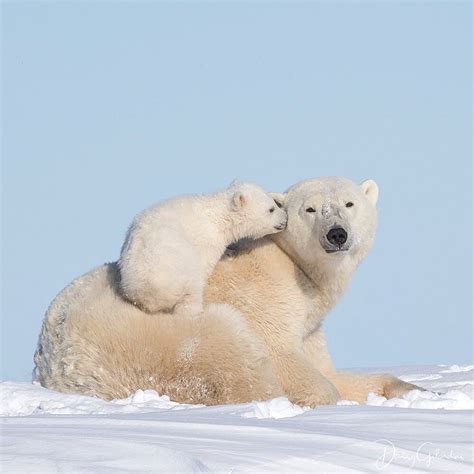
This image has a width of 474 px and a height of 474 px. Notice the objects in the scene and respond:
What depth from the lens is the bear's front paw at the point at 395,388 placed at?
6684 millimetres

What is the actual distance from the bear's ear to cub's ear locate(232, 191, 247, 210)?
0.96 m

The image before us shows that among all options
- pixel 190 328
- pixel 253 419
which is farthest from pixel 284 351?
pixel 253 419

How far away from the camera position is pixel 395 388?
678 cm

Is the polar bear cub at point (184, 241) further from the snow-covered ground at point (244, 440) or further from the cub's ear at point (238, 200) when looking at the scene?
the snow-covered ground at point (244, 440)

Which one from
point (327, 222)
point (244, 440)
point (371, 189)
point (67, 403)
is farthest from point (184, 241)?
point (244, 440)

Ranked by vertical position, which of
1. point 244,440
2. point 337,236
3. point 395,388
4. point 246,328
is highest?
point 337,236

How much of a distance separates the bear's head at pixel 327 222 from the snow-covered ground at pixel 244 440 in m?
1.85

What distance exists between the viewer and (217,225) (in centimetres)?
649

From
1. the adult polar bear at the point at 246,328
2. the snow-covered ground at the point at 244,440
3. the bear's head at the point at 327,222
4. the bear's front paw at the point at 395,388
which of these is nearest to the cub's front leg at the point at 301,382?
the adult polar bear at the point at 246,328

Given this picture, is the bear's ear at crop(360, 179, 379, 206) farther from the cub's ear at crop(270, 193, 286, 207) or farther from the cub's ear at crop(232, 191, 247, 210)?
the cub's ear at crop(232, 191, 247, 210)

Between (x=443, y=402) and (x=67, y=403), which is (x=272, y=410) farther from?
(x=67, y=403)

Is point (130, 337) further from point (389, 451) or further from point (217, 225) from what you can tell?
point (389, 451)

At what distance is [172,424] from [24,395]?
5.86 ft

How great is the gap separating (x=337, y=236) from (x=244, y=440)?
3.02 m
